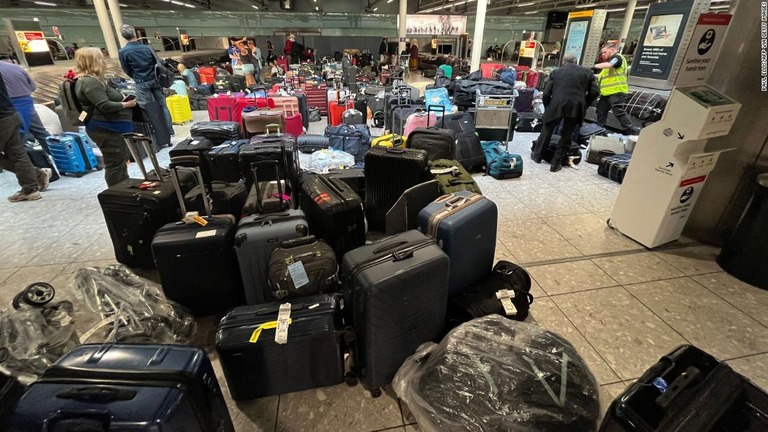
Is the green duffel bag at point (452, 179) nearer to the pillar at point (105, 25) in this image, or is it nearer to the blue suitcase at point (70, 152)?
the blue suitcase at point (70, 152)

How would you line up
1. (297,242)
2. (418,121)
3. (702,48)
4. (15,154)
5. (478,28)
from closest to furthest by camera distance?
(297,242) < (702,48) < (15,154) < (418,121) < (478,28)

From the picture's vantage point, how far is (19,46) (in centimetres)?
848

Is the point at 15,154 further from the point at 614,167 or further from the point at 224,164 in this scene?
the point at 614,167

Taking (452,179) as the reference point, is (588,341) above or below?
below

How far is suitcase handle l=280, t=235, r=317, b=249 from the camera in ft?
5.94

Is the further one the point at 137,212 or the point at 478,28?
the point at 478,28

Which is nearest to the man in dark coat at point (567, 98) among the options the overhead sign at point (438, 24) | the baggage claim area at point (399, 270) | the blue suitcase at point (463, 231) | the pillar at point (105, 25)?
the baggage claim area at point (399, 270)

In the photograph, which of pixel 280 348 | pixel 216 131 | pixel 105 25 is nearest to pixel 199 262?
pixel 280 348

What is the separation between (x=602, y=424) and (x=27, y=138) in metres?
6.18

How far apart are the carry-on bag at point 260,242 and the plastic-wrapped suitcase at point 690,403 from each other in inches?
60.9

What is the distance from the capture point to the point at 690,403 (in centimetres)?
103

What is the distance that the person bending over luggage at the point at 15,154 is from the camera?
11.1 feet

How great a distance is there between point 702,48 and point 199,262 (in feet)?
12.3

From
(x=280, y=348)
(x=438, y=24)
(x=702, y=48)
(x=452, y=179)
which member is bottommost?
(x=280, y=348)
